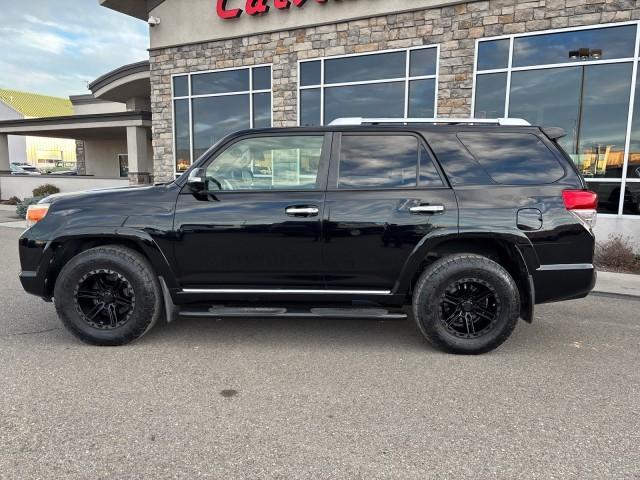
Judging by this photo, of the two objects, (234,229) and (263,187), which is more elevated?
(263,187)

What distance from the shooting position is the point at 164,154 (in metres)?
12.7

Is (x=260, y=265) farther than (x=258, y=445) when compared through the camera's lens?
Yes

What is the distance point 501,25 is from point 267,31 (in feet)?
17.6

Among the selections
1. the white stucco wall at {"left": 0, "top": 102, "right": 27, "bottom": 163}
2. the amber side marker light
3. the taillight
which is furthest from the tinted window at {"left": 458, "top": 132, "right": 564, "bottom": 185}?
the white stucco wall at {"left": 0, "top": 102, "right": 27, "bottom": 163}

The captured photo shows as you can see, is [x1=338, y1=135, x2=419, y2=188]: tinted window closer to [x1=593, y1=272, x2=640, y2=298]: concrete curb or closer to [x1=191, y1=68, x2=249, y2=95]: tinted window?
[x1=593, y1=272, x2=640, y2=298]: concrete curb

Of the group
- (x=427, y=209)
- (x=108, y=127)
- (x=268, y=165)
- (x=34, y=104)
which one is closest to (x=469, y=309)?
(x=427, y=209)

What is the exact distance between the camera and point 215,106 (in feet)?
39.5

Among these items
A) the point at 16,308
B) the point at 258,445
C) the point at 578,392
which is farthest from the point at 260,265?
the point at 16,308

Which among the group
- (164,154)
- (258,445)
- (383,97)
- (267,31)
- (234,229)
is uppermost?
(267,31)

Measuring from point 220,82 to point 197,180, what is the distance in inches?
361

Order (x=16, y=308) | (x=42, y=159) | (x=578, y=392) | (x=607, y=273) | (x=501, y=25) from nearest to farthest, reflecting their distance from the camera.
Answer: (x=578, y=392) < (x=16, y=308) < (x=607, y=273) < (x=501, y=25) < (x=42, y=159)

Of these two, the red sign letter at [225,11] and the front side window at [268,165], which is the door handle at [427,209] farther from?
the red sign letter at [225,11]

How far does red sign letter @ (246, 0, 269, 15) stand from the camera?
34.9 ft

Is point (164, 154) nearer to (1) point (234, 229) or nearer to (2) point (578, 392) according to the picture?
(1) point (234, 229)
